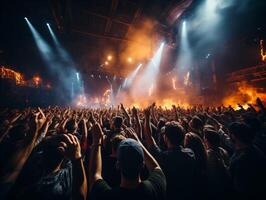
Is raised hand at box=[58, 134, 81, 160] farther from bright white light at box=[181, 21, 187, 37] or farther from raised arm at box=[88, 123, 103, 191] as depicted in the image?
bright white light at box=[181, 21, 187, 37]

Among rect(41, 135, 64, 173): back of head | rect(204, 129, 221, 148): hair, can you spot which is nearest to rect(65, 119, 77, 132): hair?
rect(41, 135, 64, 173): back of head

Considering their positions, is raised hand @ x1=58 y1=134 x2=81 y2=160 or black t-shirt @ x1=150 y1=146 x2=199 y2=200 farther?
black t-shirt @ x1=150 y1=146 x2=199 y2=200

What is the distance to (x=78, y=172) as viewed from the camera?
4.35ft

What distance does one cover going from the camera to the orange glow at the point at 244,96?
13198mm

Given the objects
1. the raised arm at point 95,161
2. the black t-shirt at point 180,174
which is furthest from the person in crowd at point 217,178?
the raised arm at point 95,161

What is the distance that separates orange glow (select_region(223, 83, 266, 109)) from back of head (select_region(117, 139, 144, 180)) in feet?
48.8

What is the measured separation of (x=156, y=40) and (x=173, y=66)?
19.0 ft

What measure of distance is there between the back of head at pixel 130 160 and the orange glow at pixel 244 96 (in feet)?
48.8

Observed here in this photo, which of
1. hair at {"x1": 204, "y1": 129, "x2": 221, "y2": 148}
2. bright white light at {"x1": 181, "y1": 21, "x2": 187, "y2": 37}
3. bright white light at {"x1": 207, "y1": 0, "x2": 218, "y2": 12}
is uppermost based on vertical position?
bright white light at {"x1": 181, "y1": 21, "x2": 187, "y2": 37}

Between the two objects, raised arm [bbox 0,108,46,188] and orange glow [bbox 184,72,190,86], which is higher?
orange glow [bbox 184,72,190,86]

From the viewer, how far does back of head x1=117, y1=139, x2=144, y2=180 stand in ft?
4.30

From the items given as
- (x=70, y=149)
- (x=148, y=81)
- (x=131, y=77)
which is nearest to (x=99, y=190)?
(x=70, y=149)

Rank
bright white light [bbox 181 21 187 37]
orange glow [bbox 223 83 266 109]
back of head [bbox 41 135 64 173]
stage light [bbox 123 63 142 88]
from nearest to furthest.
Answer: back of head [bbox 41 135 64 173] < orange glow [bbox 223 83 266 109] < bright white light [bbox 181 21 187 37] < stage light [bbox 123 63 142 88]

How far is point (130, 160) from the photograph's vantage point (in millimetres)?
1337
